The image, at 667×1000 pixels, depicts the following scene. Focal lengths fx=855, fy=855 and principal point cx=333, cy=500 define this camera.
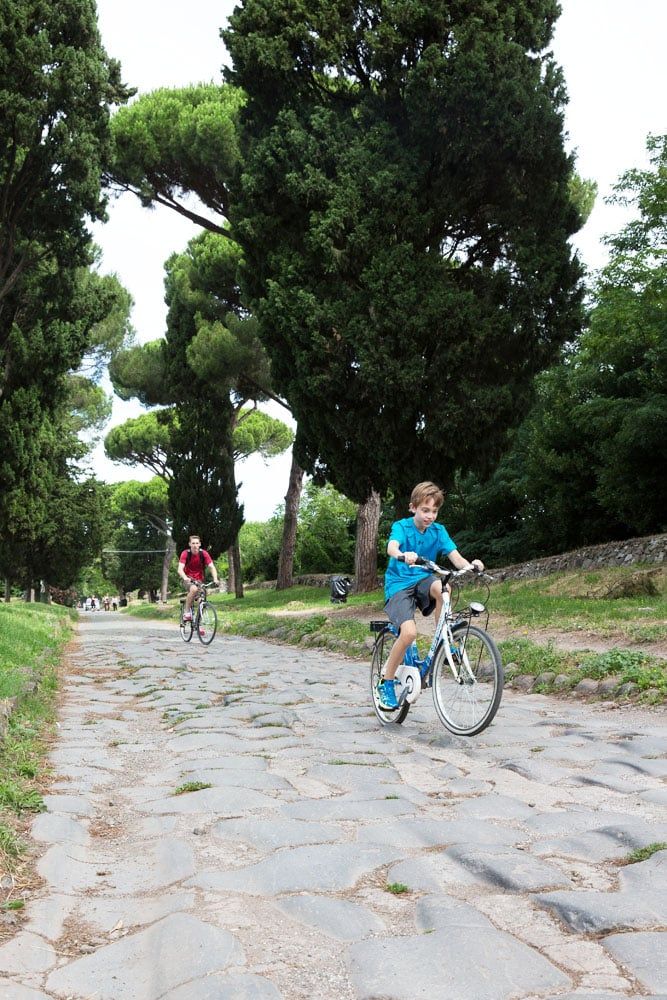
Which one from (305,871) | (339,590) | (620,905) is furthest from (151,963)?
(339,590)

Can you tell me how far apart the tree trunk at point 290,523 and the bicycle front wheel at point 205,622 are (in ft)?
49.7

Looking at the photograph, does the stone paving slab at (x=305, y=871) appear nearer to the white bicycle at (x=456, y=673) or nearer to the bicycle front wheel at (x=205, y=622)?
the white bicycle at (x=456, y=673)

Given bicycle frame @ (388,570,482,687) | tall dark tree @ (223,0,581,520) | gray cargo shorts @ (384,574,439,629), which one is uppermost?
tall dark tree @ (223,0,581,520)

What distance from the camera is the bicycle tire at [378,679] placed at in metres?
5.98

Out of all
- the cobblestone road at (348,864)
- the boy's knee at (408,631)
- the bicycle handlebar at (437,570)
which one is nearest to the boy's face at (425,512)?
the bicycle handlebar at (437,570)

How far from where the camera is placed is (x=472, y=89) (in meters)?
14.9

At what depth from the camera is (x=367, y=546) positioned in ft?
73.2

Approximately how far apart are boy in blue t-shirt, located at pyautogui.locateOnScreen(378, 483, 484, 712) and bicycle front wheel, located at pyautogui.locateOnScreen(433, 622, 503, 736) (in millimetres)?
298

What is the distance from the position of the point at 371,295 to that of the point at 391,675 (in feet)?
35.2

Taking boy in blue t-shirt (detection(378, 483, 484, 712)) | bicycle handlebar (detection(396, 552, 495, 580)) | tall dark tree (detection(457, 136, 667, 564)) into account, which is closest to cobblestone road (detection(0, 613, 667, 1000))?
boy in blue t-shirt (detection(378, 483, 484, 712))

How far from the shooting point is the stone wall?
15758 millimetres

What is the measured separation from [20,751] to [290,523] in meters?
25.5

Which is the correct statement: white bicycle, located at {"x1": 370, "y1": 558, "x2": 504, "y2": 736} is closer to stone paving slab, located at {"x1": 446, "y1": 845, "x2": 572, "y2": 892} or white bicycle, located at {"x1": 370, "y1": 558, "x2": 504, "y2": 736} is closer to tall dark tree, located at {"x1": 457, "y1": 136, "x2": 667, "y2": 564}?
stone paving slab, located at {"x1": 446, "y1": 845, "x2": 572, "y2": 892}

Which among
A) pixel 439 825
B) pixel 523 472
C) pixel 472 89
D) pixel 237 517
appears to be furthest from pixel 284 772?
pixel 237 517
